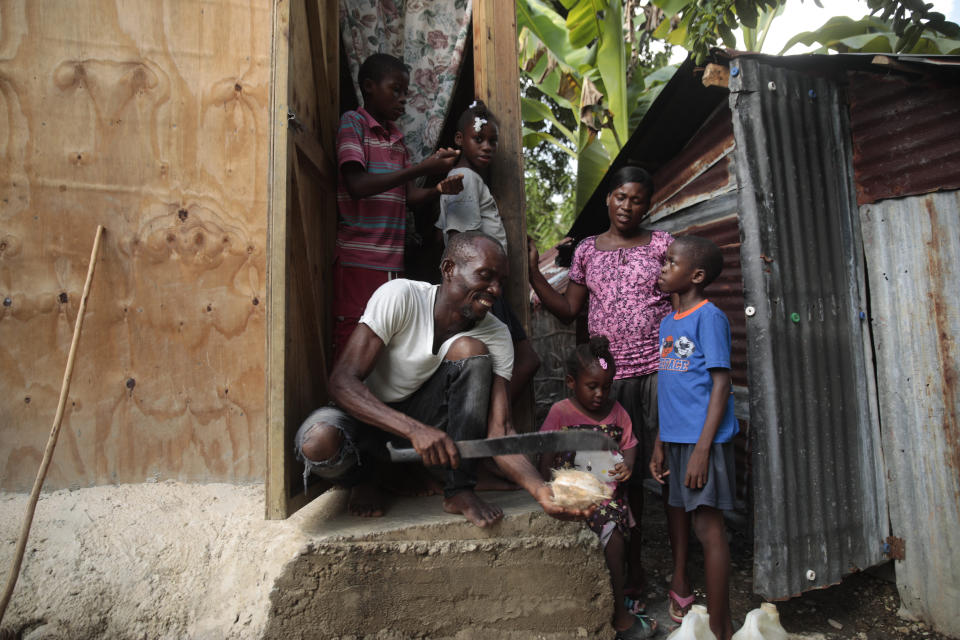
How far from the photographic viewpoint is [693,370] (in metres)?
2.58

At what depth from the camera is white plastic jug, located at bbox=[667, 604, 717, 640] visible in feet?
7.14

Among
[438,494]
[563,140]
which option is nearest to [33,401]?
[438,494]

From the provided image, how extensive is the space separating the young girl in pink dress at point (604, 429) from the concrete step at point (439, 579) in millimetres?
287

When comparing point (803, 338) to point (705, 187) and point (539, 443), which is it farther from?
point (539, 443)

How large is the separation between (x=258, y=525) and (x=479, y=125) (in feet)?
6.99

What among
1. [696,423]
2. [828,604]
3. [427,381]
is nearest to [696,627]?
[696,423]

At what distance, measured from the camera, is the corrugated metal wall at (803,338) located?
2.71 m

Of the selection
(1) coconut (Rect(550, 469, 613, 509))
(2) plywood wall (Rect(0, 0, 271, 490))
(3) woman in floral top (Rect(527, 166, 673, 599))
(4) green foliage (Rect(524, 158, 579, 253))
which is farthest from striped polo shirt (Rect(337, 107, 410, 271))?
(4) green foliage (Rect(524, 158, 579, 253))

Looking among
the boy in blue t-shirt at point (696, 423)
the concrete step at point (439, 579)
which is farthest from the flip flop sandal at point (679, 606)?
the concrete step at point (439, 579)

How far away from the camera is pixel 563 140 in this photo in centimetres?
1154

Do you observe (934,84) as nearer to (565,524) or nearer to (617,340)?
(617,340)

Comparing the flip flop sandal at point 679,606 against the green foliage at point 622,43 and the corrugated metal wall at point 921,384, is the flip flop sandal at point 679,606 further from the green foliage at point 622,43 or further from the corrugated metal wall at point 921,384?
the green foliage at point 622,43

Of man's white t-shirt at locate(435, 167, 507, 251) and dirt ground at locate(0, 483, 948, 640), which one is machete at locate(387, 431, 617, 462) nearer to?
dirt ground at locate(0, 483, 948, 640)

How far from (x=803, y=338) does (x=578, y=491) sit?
62.1 inches
